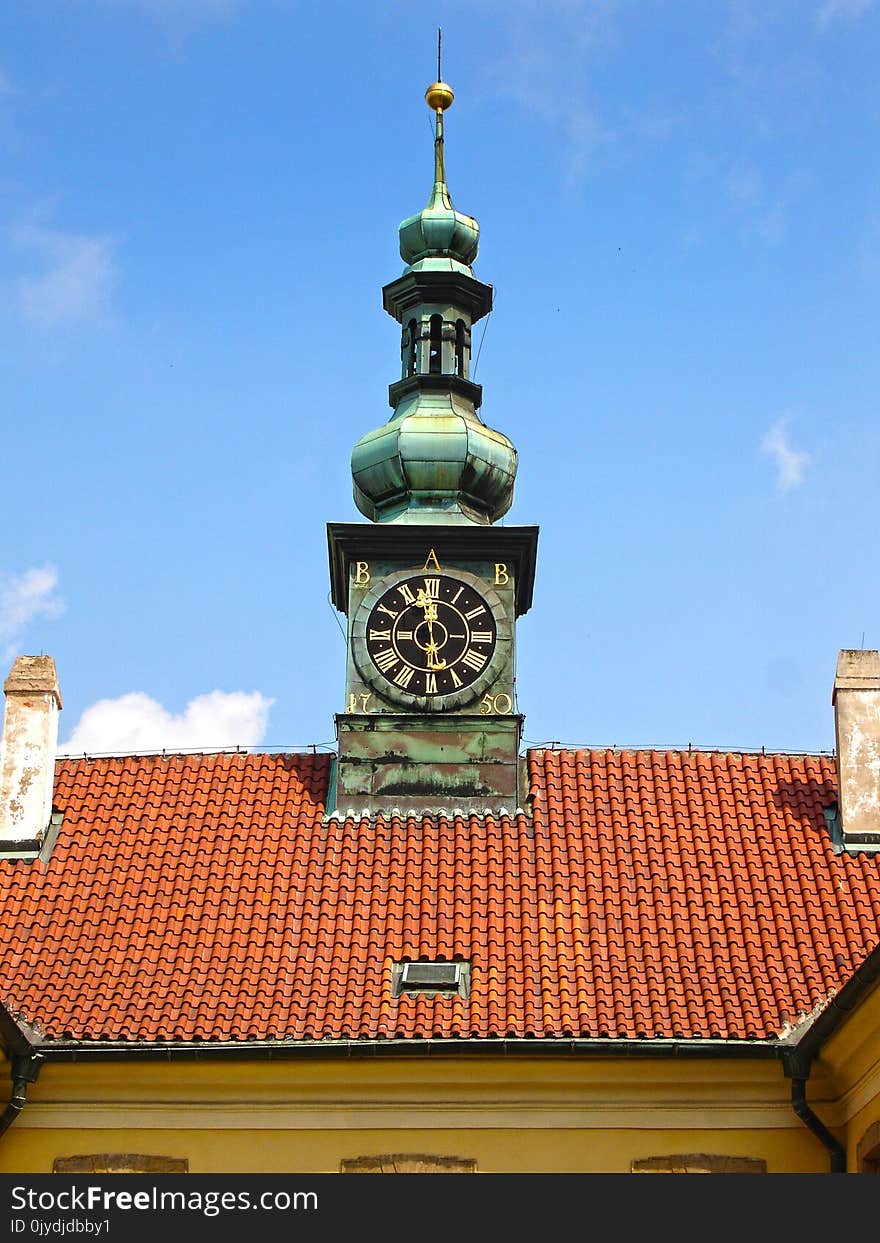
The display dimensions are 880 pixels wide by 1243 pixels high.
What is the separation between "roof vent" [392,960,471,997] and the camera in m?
20.5

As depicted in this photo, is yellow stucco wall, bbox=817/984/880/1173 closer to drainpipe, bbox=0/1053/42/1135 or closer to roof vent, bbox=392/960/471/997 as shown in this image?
roof vent, bbox=392/960/471/997

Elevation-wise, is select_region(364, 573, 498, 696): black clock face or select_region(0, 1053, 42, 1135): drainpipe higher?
select_region(364, 573, 498, 696): black clock face

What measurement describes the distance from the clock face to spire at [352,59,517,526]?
924 millimetres

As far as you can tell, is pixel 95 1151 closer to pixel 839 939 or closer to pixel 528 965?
pixel 528 965

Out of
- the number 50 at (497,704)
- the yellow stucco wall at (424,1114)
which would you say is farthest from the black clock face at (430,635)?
the yellow stucco wall at (424,1114)

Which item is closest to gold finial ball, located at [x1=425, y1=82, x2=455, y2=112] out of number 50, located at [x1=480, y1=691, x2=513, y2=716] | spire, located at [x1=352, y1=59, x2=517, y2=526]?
spire, located at [x1=352, y1=59, x2=517, y2=526]

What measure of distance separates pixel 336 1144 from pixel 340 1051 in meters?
0.82

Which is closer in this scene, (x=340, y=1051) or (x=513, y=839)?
(x=340, y=1051)

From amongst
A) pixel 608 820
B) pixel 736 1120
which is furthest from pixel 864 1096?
pixel 608 820

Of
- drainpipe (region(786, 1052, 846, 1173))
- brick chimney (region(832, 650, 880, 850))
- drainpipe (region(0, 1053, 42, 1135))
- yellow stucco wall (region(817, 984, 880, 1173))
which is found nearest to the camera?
yellow stucco wall (region(817, 984, 880, 1173))

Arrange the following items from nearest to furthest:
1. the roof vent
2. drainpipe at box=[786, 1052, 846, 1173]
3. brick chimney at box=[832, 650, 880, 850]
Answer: drainpipe at box=[786, 1052, 846, 1173], the roof vent, brick chimney at box=[832, 650, 880, 850]

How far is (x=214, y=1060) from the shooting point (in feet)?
64.5

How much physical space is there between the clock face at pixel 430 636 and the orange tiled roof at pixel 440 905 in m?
1.07

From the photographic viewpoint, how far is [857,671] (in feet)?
77.3
